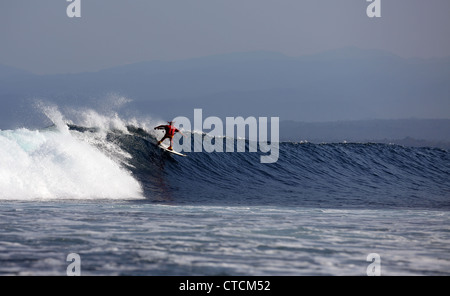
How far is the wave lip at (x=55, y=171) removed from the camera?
15.5 m

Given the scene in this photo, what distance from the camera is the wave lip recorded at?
15484mm

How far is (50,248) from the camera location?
7977 millimetres

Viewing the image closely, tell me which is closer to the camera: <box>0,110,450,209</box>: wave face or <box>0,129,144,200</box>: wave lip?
<box>0,129,144,200</box>: wave lip

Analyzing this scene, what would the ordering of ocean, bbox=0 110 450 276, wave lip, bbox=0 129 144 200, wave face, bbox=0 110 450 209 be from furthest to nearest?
1. wave face, bbox=0 110 450 209
2. wave lip, bbox=0 129 144 200
3. ocean, bbox=0 110 450 276

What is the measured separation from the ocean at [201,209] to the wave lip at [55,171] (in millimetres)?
50

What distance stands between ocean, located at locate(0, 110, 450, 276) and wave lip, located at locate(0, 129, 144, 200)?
50 mm

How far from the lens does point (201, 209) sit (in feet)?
45.4

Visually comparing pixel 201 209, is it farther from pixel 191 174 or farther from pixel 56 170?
pixel 191 174

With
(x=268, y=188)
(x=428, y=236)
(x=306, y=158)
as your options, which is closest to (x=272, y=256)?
(x=428, y=236)

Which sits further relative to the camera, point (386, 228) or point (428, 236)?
point (386, 228)

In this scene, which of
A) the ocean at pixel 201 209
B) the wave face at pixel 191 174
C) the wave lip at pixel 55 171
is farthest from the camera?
the wave face at pixel 191 174

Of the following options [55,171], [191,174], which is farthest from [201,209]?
[191,174]
